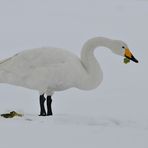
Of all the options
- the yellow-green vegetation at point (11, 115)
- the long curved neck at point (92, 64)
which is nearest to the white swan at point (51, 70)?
the long curved neck at point (92, 64)

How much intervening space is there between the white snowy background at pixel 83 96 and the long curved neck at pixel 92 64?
1.46ft

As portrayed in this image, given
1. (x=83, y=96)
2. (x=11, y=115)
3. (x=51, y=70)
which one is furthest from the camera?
(x=83, y=96)

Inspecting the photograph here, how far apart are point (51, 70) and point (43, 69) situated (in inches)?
3.9

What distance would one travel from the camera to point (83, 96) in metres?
9.30

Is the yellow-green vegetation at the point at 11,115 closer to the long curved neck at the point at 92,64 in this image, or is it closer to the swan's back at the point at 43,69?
the swan's back at the point at 43,69

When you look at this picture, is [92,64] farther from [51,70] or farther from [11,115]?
[11,115]

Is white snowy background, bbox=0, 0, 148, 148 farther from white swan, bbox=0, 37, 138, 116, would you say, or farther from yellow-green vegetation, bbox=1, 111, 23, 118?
white swan, bbox=0, 37, 138, 116

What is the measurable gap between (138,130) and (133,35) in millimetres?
11327

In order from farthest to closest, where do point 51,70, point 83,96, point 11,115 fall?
point 83,96 → point 11,115 → point 51,70

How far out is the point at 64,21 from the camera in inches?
821

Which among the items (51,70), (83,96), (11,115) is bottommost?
(11,115)

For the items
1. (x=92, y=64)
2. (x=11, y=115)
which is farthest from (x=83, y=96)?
(x=11, y=115)

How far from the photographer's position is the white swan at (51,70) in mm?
7055

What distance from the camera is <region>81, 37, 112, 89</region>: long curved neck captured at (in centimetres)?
720
